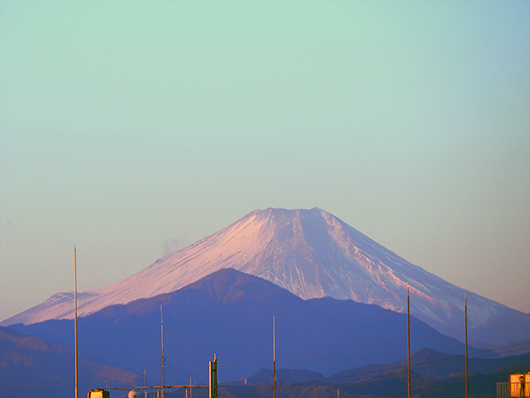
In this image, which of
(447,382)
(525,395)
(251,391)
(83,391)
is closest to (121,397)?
(83,391)

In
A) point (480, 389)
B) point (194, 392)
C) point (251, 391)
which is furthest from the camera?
point (194, 392)

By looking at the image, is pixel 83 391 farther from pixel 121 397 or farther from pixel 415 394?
pixel 415 394

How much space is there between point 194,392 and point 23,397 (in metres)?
34.9

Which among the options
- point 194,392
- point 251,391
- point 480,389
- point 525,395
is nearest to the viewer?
point 525,395

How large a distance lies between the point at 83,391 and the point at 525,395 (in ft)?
471

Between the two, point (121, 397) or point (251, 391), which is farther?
point (121, 397)

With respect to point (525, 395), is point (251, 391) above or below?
below

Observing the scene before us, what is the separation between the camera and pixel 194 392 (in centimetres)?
19750

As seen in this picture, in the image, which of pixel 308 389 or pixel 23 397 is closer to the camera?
pixel 308 389

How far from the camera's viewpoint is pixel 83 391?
19188 centimetres

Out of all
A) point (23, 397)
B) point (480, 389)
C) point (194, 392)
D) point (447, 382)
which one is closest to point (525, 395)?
point (480, 389)

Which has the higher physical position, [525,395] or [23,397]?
[525,395]

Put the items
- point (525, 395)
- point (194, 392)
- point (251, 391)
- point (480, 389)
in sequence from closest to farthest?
point (525, 395) → point (480, 389) → point (251, 391) → point (194, 392)

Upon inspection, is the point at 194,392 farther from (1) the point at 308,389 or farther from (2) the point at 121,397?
(1) the point at 308,389
